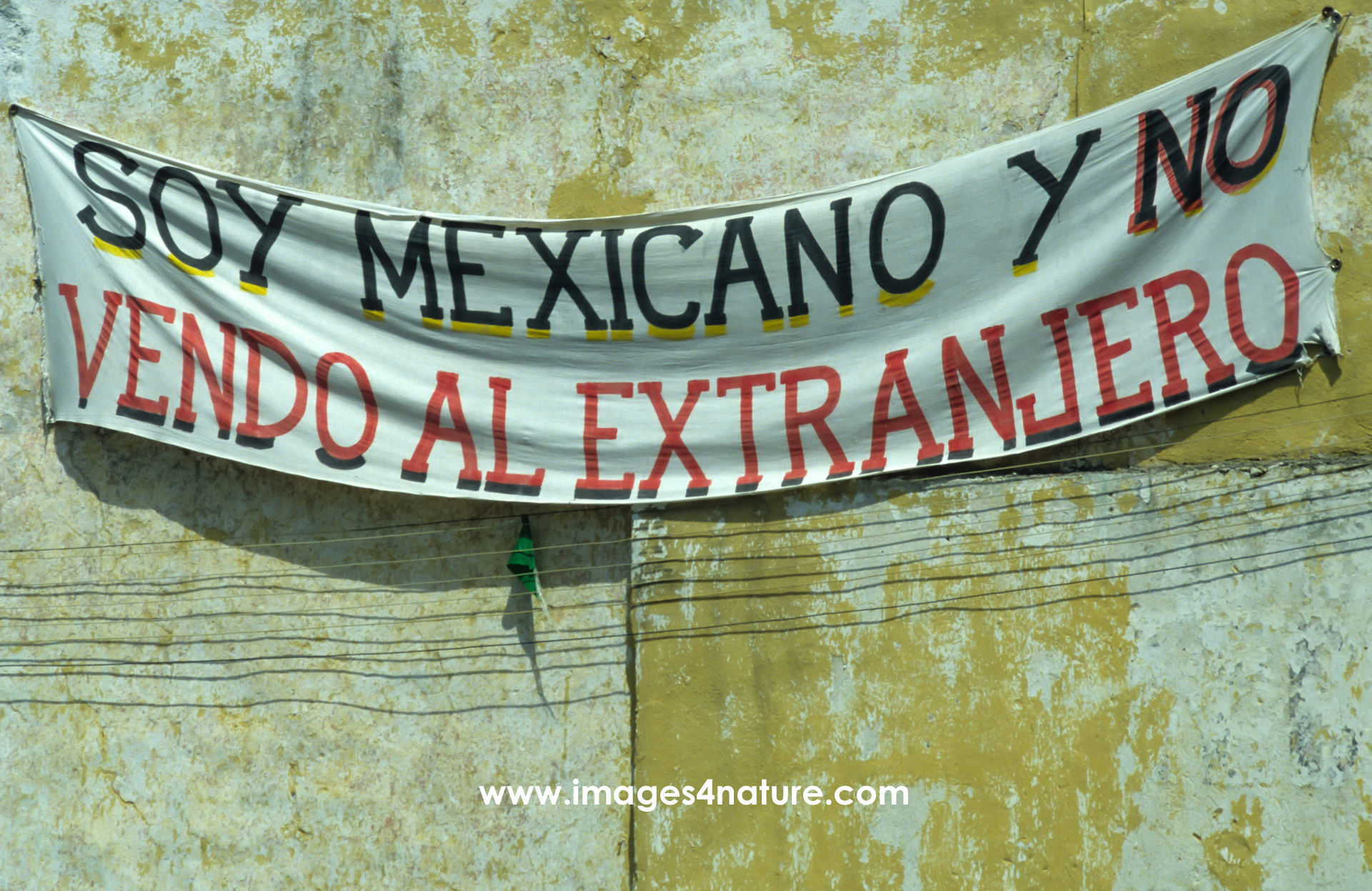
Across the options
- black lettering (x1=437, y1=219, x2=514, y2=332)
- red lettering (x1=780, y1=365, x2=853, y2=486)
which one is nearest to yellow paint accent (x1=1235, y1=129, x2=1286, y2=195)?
red lettering (x1=780, y1=365, x2=853, y2=486)

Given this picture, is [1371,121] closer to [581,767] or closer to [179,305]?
[581,767]

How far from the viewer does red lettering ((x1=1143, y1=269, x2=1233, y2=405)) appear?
3.90 meters

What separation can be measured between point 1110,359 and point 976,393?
448mm

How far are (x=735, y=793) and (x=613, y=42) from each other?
281 centimetres

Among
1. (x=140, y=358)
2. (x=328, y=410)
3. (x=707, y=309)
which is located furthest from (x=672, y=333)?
(x=140, y=358)

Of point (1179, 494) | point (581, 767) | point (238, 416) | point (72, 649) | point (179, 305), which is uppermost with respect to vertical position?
point (179, 305)

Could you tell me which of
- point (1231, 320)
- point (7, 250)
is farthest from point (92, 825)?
point (1231, 320)

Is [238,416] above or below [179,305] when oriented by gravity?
below

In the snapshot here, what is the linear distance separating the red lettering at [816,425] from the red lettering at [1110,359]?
86 centimetres

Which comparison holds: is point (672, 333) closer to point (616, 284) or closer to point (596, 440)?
point (616, 284)

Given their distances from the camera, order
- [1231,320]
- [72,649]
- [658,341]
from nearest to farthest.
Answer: [1231,320]
[658,341]
[72,649]

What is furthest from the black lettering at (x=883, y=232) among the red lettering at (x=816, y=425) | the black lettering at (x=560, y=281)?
the black lettering at (x=560, y=281)

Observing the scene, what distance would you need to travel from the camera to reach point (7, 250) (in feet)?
15.4

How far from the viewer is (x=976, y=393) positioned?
407 cm
